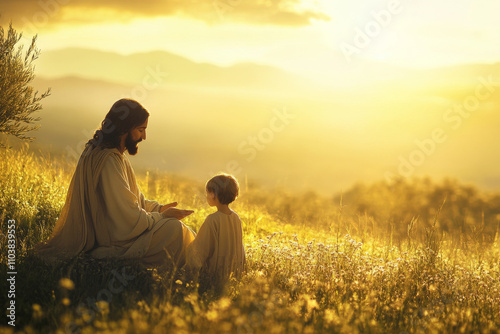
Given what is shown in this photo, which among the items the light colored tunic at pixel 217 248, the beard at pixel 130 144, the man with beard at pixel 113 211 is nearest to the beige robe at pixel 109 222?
the man with beard at pixel 113 211

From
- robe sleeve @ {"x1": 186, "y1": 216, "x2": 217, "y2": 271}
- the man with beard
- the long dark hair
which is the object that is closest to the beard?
the man with beard

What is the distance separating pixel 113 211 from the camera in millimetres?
5805

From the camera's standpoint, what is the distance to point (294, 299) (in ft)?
17.9

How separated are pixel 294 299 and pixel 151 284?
1601 millimetres

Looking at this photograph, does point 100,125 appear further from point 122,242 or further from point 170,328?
point 170,328

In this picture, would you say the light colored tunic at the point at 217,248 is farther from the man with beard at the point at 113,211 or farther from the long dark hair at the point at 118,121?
the long dark hair at the point at 118,121

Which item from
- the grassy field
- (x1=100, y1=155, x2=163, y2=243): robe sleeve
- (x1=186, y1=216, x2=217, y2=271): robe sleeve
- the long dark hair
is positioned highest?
the long dark hair

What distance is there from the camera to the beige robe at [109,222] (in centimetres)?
579

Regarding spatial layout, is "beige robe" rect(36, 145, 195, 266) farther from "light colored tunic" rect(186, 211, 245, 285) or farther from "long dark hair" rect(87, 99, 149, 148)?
"light colored tunic" rect(186, 211, 245, 285)

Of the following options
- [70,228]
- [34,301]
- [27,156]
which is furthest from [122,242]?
[27,156]

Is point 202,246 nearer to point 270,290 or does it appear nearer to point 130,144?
point 270,290

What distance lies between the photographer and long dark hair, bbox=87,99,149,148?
19.0 ft

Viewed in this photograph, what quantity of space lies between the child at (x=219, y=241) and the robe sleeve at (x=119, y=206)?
0.70m

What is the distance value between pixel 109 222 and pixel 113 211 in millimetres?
199
